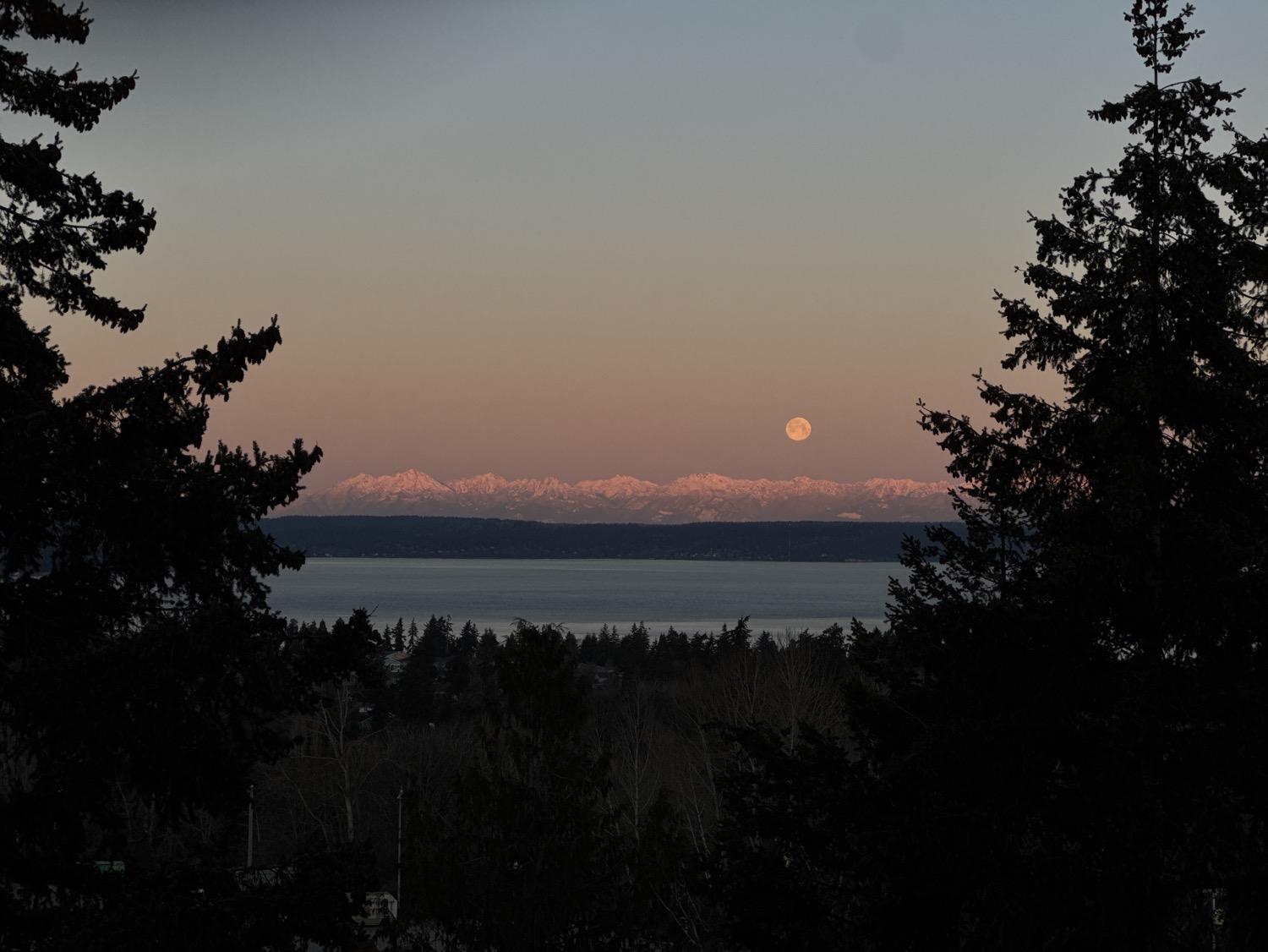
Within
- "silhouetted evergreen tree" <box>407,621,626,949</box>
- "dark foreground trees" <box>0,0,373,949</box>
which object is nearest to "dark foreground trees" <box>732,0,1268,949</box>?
"dark foreground trees" <box>0,0,373,949</box>

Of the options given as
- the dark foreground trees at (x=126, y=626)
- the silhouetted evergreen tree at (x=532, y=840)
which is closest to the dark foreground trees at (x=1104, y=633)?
the dark foreground trees at (x=126, y=626)

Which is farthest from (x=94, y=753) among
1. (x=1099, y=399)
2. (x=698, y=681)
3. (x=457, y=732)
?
(x=457, y=732)

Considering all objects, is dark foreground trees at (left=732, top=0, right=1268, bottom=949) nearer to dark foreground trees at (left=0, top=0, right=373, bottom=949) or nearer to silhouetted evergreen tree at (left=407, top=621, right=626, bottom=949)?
dark foreground trees at (left=0, top=0, right=373, bottom=949)

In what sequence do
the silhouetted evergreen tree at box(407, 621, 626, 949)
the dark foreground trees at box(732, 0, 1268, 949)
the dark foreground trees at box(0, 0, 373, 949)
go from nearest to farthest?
the dark foreground trees at box(0, 0, 373, 949) → the dark foreground trees at box(732, 0, 1268, 949) → the silhouetted evergreen tree at box(407, 621, 626, 949)

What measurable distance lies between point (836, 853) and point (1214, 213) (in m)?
6.82

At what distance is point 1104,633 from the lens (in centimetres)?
1073

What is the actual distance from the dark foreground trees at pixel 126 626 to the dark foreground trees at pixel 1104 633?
18.1 ft

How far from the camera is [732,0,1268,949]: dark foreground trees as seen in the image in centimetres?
984

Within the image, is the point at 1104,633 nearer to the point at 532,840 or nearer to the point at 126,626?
the point at 126,626

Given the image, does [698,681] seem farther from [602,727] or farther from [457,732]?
[457,732]

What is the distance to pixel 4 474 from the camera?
6.95 m

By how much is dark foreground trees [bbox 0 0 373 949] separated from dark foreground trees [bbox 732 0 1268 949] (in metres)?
5.52

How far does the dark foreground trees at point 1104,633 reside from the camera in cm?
984

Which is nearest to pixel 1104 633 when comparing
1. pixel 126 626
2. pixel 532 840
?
pixel 126 626
